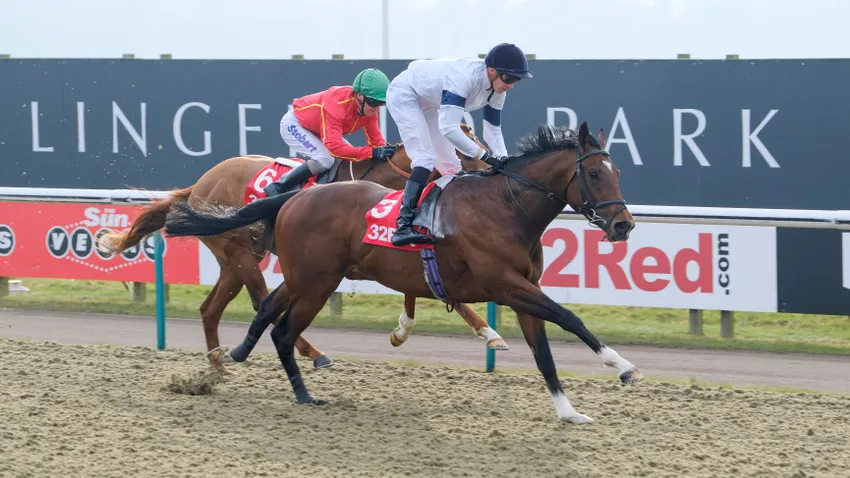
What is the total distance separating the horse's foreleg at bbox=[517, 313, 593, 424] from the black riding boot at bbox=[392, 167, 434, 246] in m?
0.64

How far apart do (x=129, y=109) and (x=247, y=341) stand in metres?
5.37

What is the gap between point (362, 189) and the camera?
626 centimetres

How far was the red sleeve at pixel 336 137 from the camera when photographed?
7.22 metres

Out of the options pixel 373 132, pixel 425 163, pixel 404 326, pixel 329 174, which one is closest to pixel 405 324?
pixel 404 326

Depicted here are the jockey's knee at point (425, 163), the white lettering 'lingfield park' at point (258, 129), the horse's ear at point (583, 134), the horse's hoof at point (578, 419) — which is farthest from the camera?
the white lettering 'lingfield park' at point (258, 129)

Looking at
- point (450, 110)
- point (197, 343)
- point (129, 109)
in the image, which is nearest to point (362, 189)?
point (450, 110)

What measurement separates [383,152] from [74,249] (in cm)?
396

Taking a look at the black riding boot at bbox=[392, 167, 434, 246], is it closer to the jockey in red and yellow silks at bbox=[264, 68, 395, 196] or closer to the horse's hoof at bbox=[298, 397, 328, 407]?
the horse's hoof at bbox=[298, 397, 328, 407]

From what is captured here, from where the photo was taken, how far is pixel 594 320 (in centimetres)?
959

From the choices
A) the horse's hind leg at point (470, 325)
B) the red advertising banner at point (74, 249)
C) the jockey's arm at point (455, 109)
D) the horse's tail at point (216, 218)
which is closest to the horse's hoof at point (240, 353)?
the horse's tail at point (216, 218)

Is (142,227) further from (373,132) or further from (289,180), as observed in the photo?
(373,132)

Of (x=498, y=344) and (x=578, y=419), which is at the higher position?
(x=498, y=344)

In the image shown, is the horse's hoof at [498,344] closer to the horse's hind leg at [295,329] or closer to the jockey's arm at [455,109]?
the horse's hind leg at [295,329]

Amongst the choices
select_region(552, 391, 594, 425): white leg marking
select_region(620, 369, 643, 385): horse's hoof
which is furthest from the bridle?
select_region(552, 391, 594, 425): white leg marking
